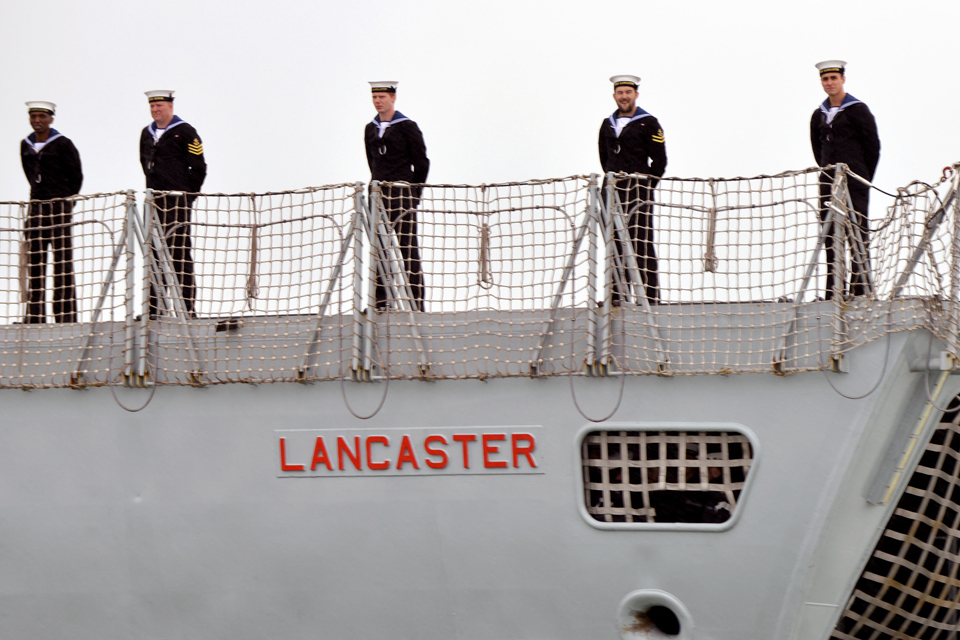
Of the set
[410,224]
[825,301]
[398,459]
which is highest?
[410,224]

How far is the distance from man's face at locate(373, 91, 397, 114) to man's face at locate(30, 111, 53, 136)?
264cm

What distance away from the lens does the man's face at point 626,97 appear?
7.06m

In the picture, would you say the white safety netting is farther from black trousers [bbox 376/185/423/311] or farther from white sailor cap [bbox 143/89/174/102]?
white sailor cap [bbox 143/89/174/102]

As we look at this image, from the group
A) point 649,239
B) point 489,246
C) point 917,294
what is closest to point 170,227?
point 489,246

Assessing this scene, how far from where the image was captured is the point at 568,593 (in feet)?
20.2

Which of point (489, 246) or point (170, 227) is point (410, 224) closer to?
point (489, 246)

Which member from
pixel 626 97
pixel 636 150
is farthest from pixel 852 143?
pixel 626 97

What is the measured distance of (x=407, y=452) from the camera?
6.30 metres

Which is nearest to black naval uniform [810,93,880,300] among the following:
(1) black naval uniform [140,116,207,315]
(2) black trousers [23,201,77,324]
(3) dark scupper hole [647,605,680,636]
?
(3) dark scupper hole [647,605,680,636]

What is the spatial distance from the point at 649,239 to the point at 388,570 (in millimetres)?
2568

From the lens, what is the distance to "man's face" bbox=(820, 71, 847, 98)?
6688 millimetres

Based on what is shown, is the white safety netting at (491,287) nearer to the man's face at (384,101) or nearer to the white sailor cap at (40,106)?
the man's face at (384,101)

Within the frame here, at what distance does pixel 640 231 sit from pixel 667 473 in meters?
1.49

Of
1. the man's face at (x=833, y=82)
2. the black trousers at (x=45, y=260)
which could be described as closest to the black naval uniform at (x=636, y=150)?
the man's face at (x=833, y=82)
